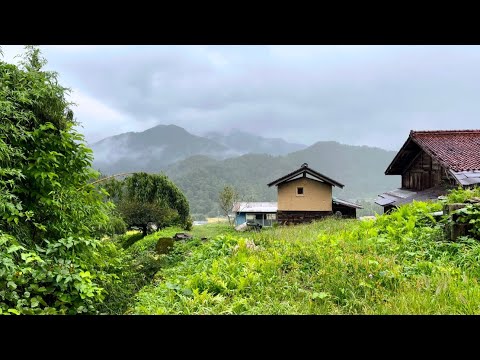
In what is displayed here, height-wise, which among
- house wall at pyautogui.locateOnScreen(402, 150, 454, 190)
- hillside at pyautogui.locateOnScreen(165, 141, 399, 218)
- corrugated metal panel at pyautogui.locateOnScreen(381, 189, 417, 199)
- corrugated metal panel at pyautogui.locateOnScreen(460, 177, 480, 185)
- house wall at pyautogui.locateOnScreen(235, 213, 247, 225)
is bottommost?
house wall at pyautogui.locateOnScreen(235, 213, 247, 225)

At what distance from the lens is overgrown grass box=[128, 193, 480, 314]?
2.03 meters

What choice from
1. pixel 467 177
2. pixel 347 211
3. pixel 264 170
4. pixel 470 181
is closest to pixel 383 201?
pixel 467 177

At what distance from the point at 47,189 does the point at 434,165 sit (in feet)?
30.7

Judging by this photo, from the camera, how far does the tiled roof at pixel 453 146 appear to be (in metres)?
7.16

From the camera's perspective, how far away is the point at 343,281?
2.37 meters

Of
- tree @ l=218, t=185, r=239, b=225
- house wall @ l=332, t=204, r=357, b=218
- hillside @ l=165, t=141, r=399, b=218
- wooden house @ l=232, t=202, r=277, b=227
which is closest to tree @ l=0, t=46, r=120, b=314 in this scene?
wooden house @ l=232, t=202, r=277, b=227

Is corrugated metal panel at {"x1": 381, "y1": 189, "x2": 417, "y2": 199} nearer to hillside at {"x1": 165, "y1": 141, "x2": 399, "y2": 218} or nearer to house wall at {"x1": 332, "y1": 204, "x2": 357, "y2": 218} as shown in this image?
house wall at {"x1": 332, "y1": 204, "x2": 357, "y2": 218}

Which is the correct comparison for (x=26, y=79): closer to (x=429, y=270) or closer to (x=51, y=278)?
(x=51, y=278)

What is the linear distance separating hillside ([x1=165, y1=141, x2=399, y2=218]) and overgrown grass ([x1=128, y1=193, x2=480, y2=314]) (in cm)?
1985

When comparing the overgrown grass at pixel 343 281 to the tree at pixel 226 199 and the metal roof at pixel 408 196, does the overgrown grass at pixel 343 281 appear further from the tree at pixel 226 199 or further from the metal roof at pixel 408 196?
the tree at pixel 226 199

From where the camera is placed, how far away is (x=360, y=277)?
2.46m

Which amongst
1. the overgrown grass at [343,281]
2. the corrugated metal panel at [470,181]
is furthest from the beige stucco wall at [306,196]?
the overgrown grass at [343,281]

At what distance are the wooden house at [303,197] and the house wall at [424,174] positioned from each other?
5312 mm

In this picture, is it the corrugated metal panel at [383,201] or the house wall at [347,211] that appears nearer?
the corrugated metal panel at [383,201]
